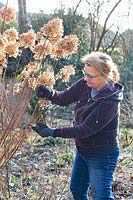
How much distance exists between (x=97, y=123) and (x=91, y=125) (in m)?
0.05

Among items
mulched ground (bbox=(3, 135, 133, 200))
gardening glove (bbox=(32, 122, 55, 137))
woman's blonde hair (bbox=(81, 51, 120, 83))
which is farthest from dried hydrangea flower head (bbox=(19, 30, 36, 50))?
mulched ground (bbox=(3, 135, 133, 200))

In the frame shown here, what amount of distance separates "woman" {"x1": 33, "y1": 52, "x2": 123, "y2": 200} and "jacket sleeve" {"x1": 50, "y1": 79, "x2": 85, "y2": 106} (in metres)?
0.02

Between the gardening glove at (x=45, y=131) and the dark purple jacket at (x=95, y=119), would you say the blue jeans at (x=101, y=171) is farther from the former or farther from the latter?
the gardening glove at (x=45, y=131)

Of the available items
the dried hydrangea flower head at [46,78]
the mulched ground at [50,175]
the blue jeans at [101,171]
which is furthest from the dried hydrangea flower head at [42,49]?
the mulched ground at [50,175]

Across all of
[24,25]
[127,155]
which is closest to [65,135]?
[127,155]

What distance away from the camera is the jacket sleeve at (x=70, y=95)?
3695 mm

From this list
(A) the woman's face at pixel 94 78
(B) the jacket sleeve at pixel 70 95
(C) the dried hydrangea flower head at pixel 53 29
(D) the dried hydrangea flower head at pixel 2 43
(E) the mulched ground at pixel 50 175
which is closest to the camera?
(D) the dried hydrangea flower head at pixel 2 43

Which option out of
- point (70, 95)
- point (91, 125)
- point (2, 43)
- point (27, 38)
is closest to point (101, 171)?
point (91, 125)

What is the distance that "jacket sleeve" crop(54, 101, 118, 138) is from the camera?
10.7 feet

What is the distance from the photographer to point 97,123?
3.26m

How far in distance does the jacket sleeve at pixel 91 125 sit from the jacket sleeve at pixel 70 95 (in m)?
0.47

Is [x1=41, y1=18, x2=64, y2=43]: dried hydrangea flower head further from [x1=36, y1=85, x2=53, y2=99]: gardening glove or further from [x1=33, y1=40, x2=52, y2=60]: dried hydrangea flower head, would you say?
[x1=36, y1=85, x2=53, y2=99]: gardening glove

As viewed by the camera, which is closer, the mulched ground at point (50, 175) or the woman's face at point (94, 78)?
the woman's face at point (94, 78)

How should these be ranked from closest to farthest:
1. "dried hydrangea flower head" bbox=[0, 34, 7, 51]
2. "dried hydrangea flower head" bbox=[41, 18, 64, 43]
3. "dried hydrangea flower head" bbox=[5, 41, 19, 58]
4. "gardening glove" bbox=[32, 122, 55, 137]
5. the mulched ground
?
"dried hydrangea flower head" bbox=[0, 34, 7, 51], "dried hydrangea flower head" bbox=[5, 41, 19, 58], "dried hydrangea flower head" bbox=[41, 18, 64, 43], "gardening glove" bbox=[32, 122, 55, 137], the mulched ground
